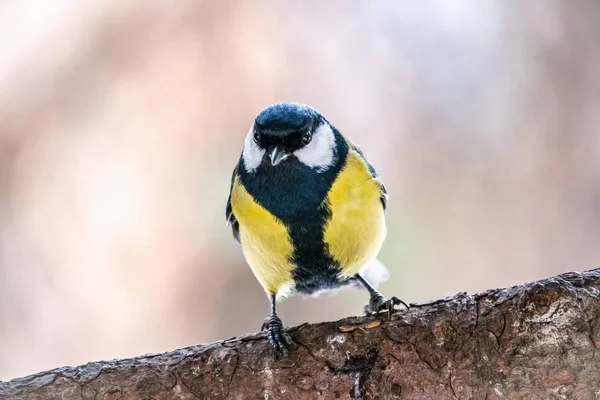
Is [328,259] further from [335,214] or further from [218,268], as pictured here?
[218,268]

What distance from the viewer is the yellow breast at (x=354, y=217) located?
1549 mm

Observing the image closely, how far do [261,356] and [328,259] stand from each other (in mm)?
315

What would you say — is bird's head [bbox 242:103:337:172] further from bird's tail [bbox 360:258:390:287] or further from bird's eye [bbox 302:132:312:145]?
bird's tail [bbox 360:258:390:287]

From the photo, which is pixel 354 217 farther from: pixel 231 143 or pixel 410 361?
pixel 231 143

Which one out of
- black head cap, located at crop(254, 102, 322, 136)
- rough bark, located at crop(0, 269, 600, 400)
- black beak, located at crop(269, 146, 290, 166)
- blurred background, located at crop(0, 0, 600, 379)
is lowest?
rough bark, located at crop(0, 269, 600, 400)

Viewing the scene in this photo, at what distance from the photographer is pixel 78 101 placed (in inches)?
103

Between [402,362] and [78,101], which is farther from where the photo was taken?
[78,101]

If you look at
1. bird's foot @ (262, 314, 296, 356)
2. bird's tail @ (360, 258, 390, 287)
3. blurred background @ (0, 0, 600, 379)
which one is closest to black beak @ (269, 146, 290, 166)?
bird's foot @ (262, 314, 296, 356)

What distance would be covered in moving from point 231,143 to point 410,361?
5.18ft

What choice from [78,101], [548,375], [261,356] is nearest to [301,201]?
[261,356]

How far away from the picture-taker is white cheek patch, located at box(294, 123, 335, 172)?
1553 mm

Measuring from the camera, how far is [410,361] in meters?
1.28

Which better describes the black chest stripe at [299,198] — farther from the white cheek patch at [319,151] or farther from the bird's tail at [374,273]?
the bird's tail at [374,273]

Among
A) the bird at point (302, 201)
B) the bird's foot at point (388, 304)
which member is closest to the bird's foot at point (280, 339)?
the bird at point (302, 201)
